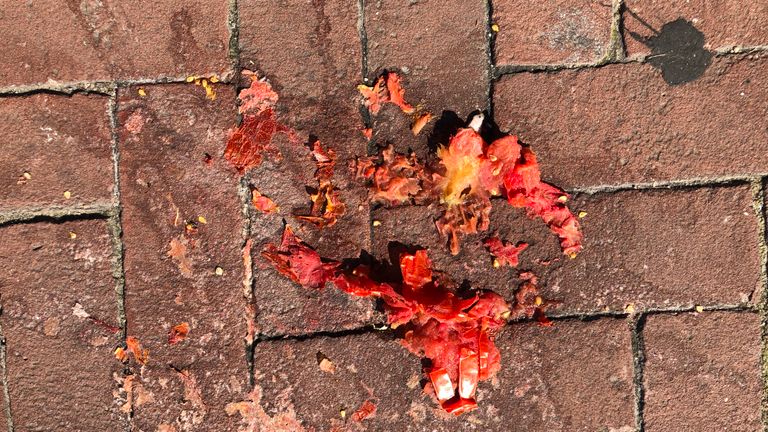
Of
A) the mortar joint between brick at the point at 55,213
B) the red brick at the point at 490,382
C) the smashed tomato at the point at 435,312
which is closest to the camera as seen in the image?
the smashed tomato at the point at 435,312

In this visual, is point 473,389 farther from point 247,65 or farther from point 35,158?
point 35,158

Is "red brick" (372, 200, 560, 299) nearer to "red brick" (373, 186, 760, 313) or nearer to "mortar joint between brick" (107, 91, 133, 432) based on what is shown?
"red brick" (373, 186, 760, 313)

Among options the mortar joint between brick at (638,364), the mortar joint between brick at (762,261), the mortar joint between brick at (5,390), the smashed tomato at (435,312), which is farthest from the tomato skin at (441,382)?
the mortar joint between brick at (5,390)

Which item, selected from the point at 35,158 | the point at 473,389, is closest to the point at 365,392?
the point at 473,389

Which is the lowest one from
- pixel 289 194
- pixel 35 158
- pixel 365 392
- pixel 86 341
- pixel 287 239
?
pixel 365 392

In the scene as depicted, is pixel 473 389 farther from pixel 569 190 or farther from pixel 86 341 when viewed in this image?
pixel 86 341

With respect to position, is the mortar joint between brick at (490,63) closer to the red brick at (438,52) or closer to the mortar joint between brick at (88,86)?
the red brick at (438,52)

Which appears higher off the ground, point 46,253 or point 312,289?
point 46,253

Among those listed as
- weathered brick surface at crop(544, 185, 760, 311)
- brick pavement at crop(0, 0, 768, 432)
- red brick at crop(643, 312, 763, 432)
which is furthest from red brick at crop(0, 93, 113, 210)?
red brick at crop(643, 312, 763, 432)
